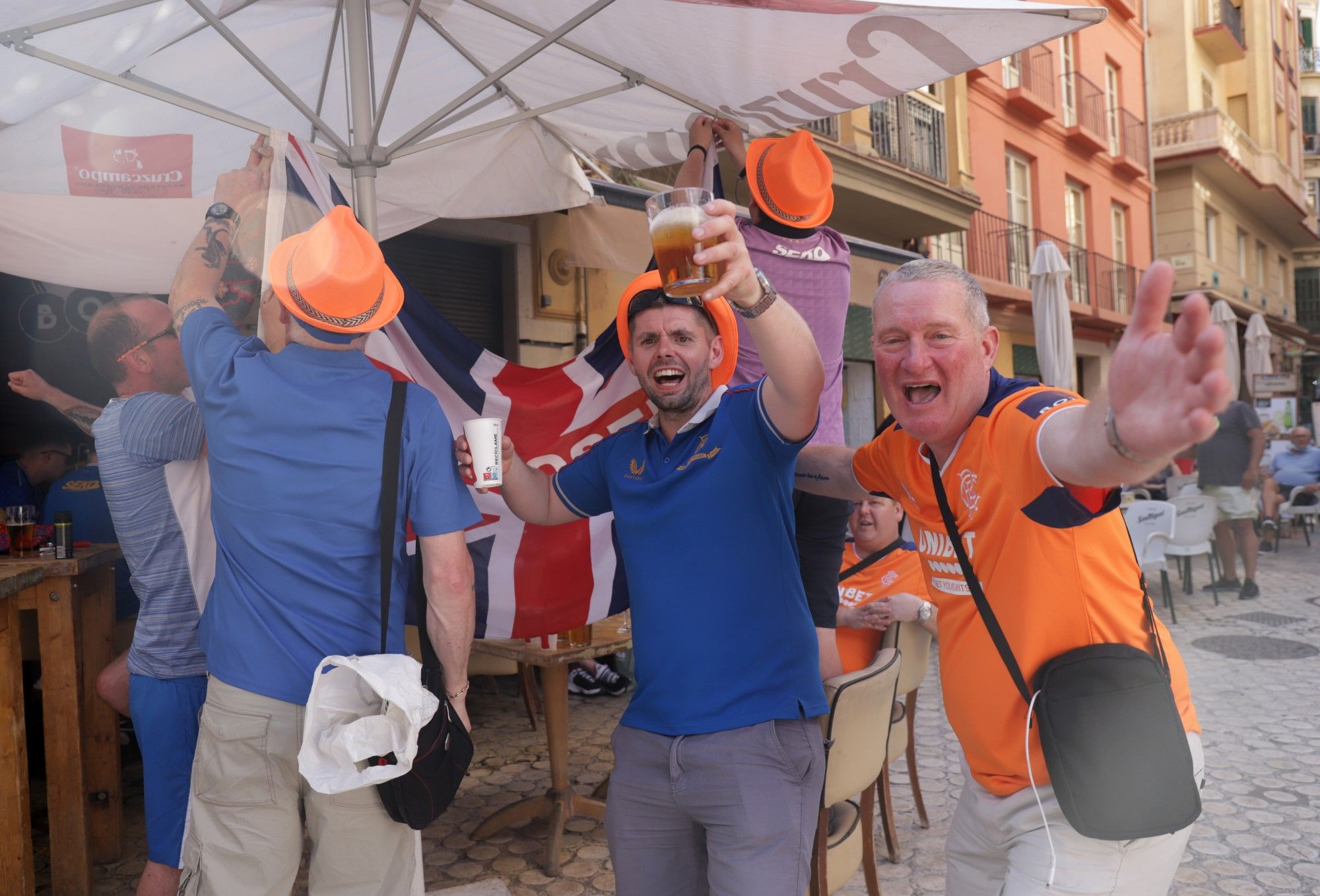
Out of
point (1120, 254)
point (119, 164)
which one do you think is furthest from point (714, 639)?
point (1120, 254)

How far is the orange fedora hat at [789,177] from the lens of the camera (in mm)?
2812

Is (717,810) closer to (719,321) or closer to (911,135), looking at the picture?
(719,321)

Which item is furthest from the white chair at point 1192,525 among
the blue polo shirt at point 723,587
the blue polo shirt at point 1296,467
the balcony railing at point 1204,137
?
the balcony railing at point 1204,137

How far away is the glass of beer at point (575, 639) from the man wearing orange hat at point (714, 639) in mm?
1740

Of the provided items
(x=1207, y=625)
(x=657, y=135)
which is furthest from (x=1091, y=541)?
(x=1207, y=625)

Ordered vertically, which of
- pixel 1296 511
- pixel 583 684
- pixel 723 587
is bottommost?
pixel 583 684

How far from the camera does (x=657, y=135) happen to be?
4.17 meters

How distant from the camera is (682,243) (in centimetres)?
182

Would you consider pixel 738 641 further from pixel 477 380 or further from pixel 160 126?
pixel 160 126

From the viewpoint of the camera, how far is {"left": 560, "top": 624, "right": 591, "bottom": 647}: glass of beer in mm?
4168

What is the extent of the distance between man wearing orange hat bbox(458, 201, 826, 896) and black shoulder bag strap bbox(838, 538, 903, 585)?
1.76 meters

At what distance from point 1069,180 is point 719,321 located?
2137cm

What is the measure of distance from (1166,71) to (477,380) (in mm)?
29276

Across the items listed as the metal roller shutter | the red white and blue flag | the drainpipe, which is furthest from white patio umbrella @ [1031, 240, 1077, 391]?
the drainpipe
